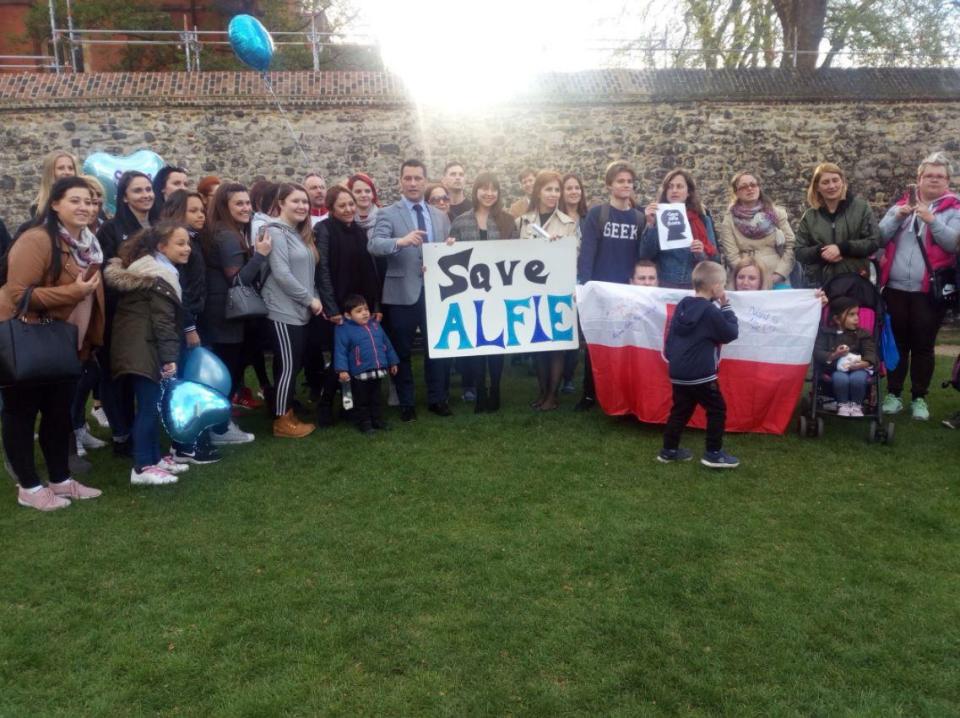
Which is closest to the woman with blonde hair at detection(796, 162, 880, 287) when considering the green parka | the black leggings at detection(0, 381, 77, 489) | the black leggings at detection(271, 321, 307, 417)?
the green parka

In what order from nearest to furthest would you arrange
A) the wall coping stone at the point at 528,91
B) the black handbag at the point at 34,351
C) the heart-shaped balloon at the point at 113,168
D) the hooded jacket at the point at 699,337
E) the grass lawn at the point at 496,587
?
the grass lawn at the point at 496,587 → the black handbag at the point at 34,351 → the hooded jacket at the point at 699,337 → the heart-shaped balloon at the point at 113,168 → the wall coping stone at the point at 528,91

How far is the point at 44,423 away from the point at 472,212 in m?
3.60

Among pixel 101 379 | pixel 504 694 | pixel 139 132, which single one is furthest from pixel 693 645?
pixel 139 132

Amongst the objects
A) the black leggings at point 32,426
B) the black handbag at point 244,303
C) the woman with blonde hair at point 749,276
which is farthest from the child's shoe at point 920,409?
the black leggings at point 32,426

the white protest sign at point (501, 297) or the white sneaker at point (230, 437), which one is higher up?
the white protest sign at point (501, 297)

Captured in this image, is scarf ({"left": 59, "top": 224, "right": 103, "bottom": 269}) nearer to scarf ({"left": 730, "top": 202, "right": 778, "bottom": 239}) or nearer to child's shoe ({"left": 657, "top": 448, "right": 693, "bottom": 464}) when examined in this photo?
child's shoe ({"left": 657, "top": 448, "right": 693, "bottom": 464})

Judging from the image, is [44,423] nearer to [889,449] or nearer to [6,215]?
[889,449]

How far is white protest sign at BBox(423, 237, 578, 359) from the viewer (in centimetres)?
636

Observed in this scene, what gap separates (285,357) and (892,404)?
4981 millimetres

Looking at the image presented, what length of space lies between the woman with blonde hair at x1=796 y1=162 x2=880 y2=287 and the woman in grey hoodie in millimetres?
3952

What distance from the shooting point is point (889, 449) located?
5527 millimetres

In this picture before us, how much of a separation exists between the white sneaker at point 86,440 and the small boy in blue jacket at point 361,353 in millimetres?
1914

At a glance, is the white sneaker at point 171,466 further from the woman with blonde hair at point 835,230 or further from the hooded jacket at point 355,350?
the woman with blonde hair at point 835,230

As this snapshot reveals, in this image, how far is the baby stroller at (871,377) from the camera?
5.64 metres
